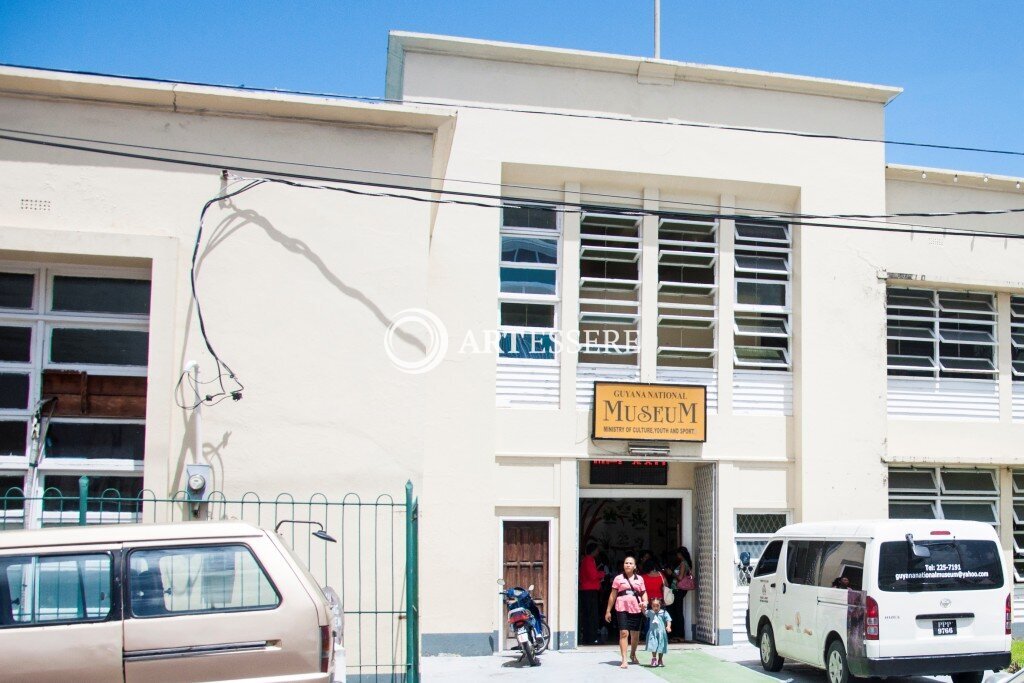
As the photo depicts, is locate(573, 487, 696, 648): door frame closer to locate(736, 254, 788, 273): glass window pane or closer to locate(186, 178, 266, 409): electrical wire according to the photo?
locate(736, 254, 788, 273): glass window pane

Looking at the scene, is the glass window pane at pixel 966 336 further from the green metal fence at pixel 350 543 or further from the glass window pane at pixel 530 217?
the green metal fence at pixel 350 543

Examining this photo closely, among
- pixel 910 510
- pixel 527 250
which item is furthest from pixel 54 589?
pixel 910 510

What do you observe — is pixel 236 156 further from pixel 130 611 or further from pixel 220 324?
pixel 130 611

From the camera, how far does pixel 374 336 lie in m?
11.3

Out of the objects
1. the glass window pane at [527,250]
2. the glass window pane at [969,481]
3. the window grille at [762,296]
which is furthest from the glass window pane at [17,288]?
the glass window pane at [969,481]

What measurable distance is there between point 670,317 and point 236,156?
794 centimetres

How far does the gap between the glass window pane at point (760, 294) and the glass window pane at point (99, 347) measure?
975 cm

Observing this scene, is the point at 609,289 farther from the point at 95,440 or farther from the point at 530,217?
the point at 95,440

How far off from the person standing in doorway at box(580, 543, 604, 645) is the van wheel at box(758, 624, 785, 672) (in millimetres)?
3331

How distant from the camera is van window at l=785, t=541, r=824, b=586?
13305mm

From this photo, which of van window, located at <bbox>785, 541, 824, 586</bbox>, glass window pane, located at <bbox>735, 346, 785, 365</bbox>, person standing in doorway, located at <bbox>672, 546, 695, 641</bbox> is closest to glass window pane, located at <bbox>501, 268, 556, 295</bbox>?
glass window pane, located at <bbox>735, 346, 785, 365</bbox>

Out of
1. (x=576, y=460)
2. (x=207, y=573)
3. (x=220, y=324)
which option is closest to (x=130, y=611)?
(x=207, y=573)

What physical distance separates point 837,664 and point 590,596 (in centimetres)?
561

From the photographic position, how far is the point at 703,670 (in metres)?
14.6
